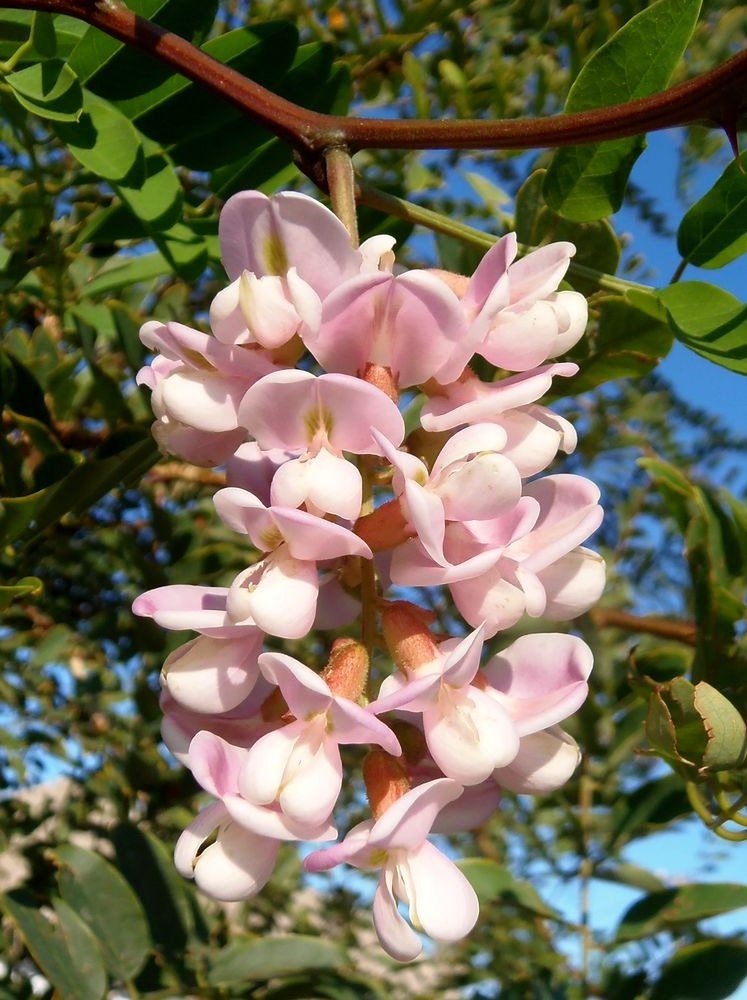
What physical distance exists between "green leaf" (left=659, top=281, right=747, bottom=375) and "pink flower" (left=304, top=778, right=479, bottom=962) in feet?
1.01

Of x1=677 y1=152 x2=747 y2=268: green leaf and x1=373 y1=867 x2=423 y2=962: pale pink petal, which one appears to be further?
x1=677 y1=152 x2=747 y2=268: green leaf

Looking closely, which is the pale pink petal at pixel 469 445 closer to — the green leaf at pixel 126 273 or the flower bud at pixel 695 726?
the flower bud at pixel 695 726

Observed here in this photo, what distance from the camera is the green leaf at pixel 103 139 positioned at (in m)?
0.62

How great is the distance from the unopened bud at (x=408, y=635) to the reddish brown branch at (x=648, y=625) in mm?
603

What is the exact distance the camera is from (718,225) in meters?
0.63

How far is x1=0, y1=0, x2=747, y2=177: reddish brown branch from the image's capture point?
1.53 ft

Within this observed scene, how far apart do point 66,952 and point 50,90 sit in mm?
A: 658

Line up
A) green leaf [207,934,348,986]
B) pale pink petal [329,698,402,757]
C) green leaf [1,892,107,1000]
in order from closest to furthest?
pale pink petal [329,698,402,757] → green leaf [1,892,107,1000] → green leaf [207,934,348,986]

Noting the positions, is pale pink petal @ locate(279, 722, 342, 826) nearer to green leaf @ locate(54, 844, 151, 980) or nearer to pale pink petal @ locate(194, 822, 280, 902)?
pale pink petal @ locate(194, 822, 280, 902)

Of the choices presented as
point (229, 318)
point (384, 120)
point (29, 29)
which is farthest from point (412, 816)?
point (29, 29)

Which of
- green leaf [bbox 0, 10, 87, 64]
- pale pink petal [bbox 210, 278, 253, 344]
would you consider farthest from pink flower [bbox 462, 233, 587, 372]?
green leaf [bbox 0, 10, 87, 64]

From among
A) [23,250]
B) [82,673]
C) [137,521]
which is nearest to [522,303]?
[23,250]

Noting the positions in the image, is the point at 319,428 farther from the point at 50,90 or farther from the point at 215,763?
the point at 50,90

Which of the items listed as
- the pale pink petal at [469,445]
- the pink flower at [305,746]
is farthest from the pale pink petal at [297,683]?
the pale pink petal at [469,445]
